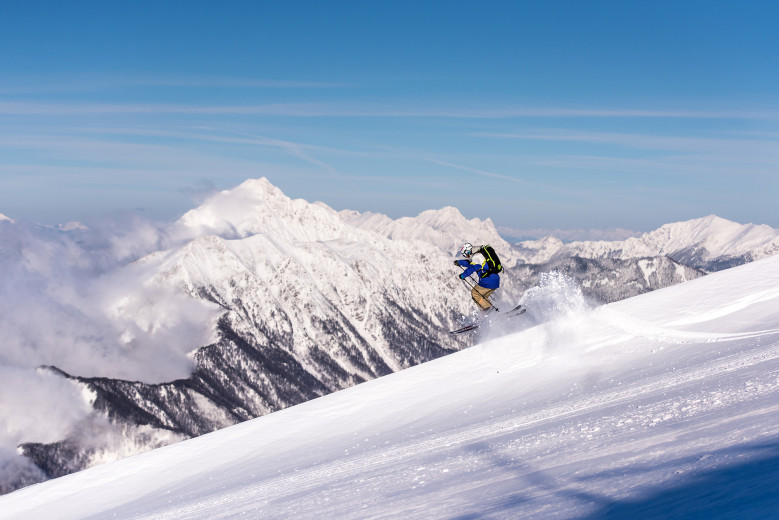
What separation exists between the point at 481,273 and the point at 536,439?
8.97 meters

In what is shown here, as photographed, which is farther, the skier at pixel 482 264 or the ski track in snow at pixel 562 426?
the skier at pixel 482 264

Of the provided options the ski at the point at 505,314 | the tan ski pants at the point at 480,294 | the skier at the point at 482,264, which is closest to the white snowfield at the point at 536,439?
the ski at the point at 505,314

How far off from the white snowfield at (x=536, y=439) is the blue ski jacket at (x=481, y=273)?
5.23 metres

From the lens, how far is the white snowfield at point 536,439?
1244 centimetres

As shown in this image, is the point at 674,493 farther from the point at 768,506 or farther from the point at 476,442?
the point at 476,442

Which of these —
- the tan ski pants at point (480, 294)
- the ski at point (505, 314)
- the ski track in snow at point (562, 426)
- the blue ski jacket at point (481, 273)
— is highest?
the blue ski jacket at point (481, 273)

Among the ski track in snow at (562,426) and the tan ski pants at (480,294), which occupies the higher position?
the tan ski pants at (480,294)

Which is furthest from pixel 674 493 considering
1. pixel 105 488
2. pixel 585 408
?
pixel 105 488

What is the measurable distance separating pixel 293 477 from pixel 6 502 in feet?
74.6

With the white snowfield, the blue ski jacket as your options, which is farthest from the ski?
the blue ski jacket

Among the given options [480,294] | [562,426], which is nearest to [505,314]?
[480,294]

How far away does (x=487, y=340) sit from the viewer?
35.5m

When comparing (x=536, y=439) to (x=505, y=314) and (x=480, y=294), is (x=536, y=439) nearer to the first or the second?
(x=480, y=294)

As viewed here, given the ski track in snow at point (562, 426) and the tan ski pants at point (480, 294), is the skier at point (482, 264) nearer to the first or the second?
the tan ski pants at point (480, 294)
